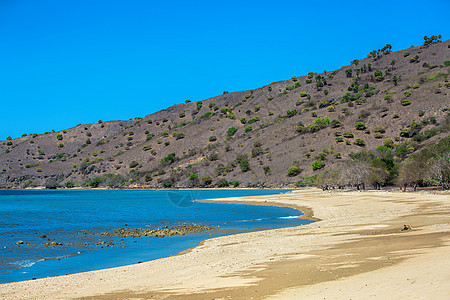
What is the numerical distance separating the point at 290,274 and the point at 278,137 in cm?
12088

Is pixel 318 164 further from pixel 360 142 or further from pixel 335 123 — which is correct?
pixel 335 123

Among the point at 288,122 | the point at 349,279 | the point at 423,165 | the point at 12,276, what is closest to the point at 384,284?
the point at 349,279

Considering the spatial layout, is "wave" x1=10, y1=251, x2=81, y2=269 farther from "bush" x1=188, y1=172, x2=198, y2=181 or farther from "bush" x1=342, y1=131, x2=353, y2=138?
"bush" x1=342, y1=131, x2=353, y2=138

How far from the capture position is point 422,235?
1789cm

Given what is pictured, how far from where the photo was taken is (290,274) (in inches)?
498

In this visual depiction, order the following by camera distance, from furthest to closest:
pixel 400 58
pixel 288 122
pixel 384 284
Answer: pixel 400 58
pixel 288 122
pixel 384 284

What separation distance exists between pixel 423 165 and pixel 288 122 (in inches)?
3294

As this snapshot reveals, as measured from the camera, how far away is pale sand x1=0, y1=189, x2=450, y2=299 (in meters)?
10.2

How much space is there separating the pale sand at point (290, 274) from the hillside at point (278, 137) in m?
55.0

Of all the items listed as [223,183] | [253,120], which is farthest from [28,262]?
[253,120]

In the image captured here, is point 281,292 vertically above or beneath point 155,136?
beneath

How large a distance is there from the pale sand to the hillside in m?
55.0

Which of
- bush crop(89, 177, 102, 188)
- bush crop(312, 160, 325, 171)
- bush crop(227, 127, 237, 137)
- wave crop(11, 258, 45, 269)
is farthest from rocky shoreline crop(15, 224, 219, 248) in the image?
bush crop(89, 177, 102, 188)

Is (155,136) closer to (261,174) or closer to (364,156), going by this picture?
(261,174)
